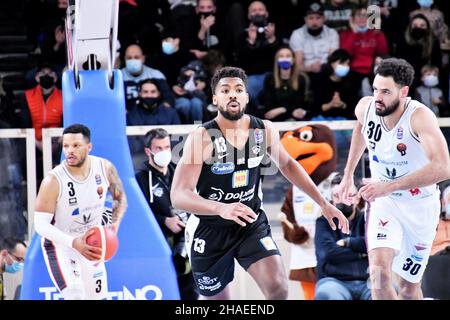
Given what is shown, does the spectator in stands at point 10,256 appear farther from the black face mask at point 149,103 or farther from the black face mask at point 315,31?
the black face mask at point 315,31

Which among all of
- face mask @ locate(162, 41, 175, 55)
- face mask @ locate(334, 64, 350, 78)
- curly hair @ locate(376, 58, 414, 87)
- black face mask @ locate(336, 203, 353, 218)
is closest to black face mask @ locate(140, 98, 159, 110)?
face mask @ locate(162, 41, 175, 55)

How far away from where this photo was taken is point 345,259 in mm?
10781

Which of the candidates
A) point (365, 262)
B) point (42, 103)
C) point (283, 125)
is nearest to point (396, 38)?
point (283, 125)

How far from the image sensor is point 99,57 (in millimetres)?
10531

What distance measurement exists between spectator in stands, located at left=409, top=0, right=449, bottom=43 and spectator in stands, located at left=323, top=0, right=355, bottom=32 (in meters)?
A: 0.69

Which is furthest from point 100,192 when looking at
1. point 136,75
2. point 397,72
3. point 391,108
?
point 397,72

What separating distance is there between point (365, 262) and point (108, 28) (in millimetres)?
3061

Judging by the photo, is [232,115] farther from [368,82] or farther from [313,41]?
[313,41]

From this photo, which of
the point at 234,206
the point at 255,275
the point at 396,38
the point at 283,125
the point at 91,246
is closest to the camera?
the point at 234,206

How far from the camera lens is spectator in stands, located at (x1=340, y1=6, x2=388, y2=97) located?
1220 cm

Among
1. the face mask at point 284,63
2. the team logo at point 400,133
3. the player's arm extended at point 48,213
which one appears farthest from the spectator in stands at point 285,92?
the player's arm extended at point 48,213

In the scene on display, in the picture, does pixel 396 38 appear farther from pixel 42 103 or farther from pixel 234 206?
pixel 234 206

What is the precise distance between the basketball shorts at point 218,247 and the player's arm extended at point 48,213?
114cm

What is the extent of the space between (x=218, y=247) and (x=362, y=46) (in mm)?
3751
